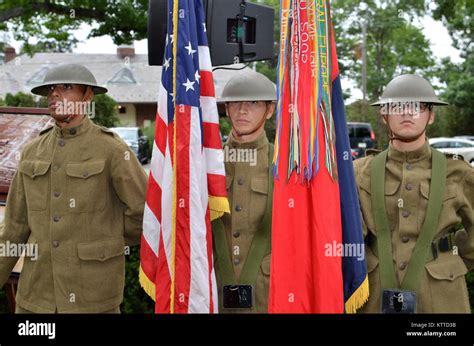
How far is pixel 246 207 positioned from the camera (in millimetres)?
4234

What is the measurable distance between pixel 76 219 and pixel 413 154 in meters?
2.01

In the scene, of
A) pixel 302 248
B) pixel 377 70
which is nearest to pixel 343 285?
pixel 302 248

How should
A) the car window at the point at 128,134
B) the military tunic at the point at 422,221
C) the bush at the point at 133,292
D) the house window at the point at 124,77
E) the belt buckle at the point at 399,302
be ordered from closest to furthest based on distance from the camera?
the belt buckle at the point at 399,302 < the military tunic at the point at 422,221 < the bush at the point at 133,292 < the car window at the point at 128,134 < the house window at the point at 124,77

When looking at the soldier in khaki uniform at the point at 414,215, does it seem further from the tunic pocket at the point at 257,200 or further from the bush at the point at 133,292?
the bush at the point at 133,292

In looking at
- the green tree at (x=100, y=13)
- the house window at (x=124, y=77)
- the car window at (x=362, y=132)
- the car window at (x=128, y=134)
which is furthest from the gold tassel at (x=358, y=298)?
the house window at (x=124, y=77)

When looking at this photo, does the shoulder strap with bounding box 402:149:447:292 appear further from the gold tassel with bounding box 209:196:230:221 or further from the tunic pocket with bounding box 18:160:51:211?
the tunic pocket with bounding box 18:160:51:211

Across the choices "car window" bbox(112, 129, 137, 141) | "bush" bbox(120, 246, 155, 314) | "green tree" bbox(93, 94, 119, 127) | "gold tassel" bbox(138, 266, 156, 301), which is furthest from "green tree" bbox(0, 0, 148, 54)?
"green tree" bbox(93, 94, 119, 127)

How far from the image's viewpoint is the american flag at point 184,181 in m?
3.86

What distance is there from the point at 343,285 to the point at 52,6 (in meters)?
8.65

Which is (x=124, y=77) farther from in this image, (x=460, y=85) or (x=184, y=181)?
(x=184, y=181)

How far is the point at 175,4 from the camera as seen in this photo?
3.93m

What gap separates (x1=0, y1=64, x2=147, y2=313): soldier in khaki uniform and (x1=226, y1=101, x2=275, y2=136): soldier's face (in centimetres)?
67

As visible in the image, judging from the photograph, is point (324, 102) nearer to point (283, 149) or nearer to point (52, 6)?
point (283, 149)

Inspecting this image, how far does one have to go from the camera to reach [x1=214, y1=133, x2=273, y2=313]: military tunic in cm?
409
